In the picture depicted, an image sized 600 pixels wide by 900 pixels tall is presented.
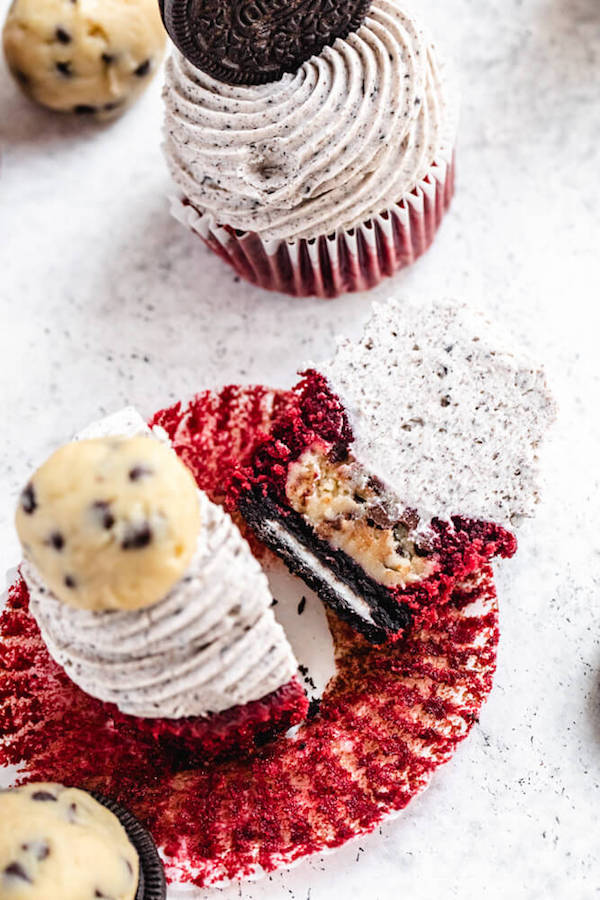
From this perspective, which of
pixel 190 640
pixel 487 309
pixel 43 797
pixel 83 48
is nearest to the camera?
pixel 190 640

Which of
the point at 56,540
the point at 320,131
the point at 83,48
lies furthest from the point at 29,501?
the point at 83,48

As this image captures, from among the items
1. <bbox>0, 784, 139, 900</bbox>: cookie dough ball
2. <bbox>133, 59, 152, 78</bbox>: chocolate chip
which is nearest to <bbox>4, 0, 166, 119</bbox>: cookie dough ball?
<bbox>133, 59, 152, 78</bbox>: chocolate chip

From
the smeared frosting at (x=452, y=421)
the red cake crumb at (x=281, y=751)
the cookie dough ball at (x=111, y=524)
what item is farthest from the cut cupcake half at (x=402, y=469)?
the cookie dough ball at (x=111, y=524)

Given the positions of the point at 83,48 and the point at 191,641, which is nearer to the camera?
the point at 191,641

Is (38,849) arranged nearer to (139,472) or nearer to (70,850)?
(70,850)

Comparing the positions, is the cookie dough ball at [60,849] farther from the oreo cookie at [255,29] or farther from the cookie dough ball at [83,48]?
the cookie dough ball at [83,48]

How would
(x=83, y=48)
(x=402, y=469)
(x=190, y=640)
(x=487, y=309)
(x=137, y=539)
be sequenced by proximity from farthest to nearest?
(x=487, y=309) → (x=83, y=48) → (x=402, y=469) → (x=190, y=640) → (x=137, y=539)

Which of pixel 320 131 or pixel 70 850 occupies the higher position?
pixel 320 131
